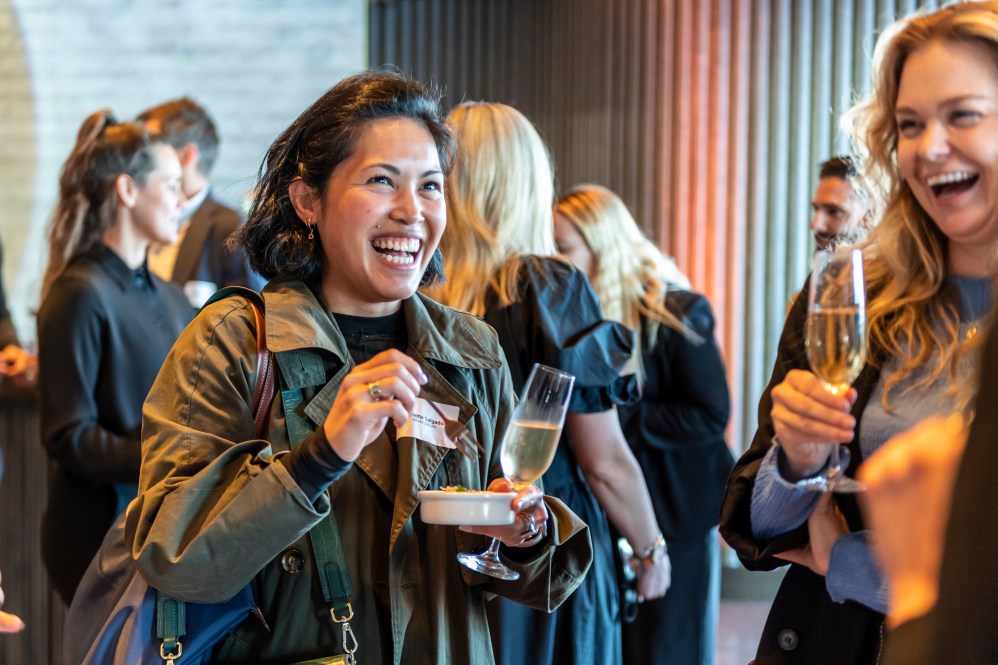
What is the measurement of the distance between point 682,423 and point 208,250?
2.28 meters

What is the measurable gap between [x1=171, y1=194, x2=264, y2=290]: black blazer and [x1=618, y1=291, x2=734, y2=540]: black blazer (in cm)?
184

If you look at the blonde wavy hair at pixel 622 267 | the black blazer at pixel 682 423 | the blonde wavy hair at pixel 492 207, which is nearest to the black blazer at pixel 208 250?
the blonde wavy hair at pixel 622 267

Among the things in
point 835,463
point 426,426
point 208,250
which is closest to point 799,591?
point 835,463

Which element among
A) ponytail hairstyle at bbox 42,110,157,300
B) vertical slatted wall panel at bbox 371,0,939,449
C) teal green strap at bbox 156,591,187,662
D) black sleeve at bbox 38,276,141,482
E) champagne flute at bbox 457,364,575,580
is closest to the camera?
teal green strap at bbox 156,591,187,662

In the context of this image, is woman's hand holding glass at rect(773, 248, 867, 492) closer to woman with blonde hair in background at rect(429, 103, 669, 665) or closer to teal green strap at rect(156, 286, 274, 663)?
teal green strap at rect(156, 286, 274, 663)

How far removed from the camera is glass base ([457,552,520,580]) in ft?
6.26

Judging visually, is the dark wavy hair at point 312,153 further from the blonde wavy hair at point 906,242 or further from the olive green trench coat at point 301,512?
the blonde wavy hair at point 906,242

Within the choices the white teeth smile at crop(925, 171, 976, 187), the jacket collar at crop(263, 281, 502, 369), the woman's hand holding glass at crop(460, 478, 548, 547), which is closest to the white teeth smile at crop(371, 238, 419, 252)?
the jacket collar at crop(263, 281, 502, 369)

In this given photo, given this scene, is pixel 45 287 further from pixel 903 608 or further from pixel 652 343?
pixel 903 608

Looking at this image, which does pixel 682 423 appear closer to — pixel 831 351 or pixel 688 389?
pixel 688 389

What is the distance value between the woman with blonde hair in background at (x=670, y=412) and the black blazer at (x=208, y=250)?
1643 millimetres

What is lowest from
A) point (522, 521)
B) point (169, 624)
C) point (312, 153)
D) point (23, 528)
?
point (23, 528)

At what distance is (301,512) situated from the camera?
5.51ft

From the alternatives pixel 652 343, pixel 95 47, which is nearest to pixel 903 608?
pixel 652 343
